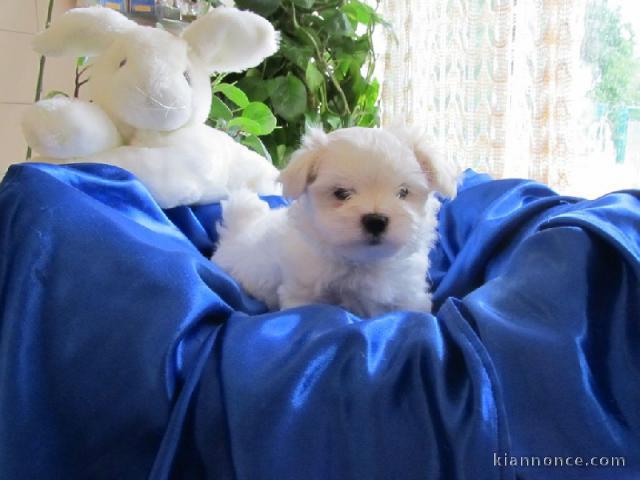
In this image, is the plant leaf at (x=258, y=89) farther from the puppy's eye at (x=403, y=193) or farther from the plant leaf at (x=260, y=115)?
the puppy's eye at (x=403, y=193)

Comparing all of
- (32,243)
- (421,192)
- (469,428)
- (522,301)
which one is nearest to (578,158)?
(421,192)

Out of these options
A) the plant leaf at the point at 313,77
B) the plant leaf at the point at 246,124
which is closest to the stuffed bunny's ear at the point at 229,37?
the plant leaf at the point at 246,124

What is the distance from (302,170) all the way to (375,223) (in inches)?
7.3

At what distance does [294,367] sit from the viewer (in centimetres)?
71

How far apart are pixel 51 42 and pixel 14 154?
1.16 meters

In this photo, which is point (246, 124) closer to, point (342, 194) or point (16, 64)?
point (342, 194)

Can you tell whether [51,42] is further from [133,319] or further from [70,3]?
[70,3]

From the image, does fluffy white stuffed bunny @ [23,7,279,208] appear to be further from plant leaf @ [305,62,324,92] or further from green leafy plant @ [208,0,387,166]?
plant leaf @ [305,62,324,92]

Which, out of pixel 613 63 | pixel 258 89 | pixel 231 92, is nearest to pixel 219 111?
pixel 231 92

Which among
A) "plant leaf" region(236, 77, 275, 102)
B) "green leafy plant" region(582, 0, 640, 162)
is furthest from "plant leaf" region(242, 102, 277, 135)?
"green leafy plant" region(582, 0, 640, 162)

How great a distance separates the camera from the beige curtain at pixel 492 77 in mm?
1999

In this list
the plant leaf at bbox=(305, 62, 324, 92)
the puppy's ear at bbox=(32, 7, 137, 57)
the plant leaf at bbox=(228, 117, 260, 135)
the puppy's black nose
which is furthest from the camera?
the plant leaf at bbox=(305, 62, 324, 92)

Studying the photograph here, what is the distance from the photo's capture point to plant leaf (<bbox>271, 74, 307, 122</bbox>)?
2088 millimetres

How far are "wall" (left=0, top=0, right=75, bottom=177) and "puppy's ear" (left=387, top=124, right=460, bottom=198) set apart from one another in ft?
5.57
